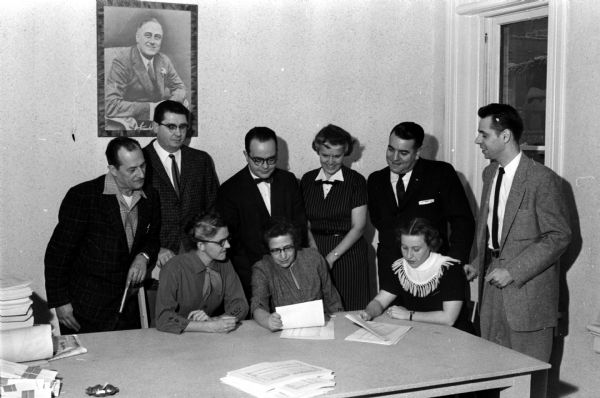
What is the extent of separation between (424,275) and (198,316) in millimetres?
1062

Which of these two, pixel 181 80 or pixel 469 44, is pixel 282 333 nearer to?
pixel 181 80

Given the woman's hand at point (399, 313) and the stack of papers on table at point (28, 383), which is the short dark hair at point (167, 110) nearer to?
the woman's hand at point (399, 313)

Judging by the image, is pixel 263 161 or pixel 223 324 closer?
pixel 223 324

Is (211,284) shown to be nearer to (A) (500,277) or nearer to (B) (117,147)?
(B) (117,147)

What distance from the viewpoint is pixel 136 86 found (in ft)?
14.4

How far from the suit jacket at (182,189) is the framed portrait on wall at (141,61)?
0.39 metres

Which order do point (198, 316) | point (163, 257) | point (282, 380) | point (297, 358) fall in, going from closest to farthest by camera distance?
1. point (282, 380)
2. point (297, 358)
3. point (198, 316)
4. point (163, 257)

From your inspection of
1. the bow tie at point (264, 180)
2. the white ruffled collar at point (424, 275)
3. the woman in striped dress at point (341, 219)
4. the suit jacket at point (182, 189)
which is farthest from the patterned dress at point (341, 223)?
the white ruffled collar at point (424, 275)

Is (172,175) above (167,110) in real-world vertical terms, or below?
below

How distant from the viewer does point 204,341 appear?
10.1 feet

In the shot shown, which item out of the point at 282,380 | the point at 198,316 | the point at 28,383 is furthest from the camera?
the point at 198,316

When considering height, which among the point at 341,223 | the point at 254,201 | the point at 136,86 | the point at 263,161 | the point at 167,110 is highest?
the point at 136,86

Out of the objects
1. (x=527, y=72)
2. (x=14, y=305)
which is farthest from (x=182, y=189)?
Answer: (x=527, y=72)

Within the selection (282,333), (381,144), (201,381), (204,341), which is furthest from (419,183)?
(201,381)
